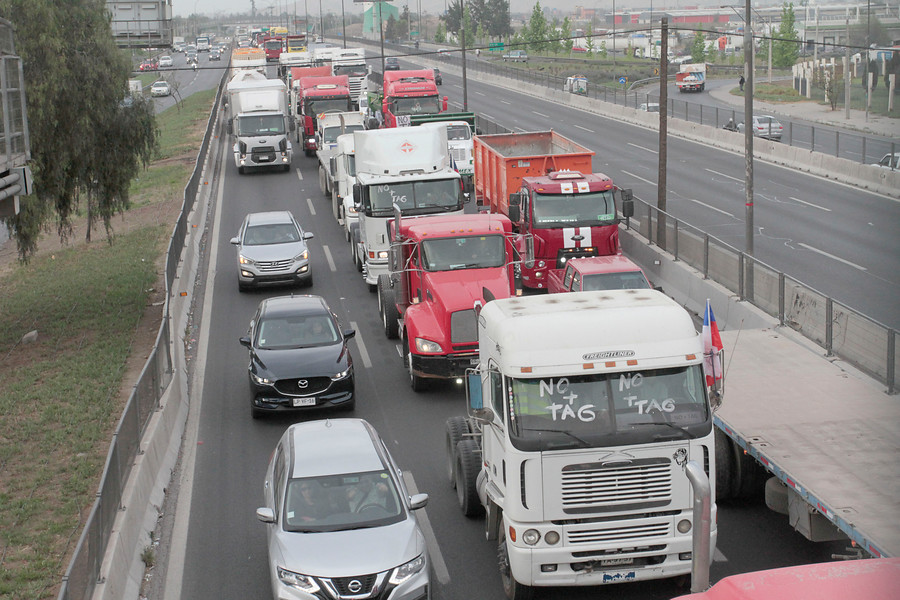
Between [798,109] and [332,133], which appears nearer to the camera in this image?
[332,133]

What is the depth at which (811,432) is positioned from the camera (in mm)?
11375

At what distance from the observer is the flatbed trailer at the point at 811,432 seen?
9305mm

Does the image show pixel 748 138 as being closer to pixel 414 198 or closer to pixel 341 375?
pixel 414 198

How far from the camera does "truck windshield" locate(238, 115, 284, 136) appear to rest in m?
46.1

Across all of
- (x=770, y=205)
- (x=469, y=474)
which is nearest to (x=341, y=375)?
(x=469, y=474)

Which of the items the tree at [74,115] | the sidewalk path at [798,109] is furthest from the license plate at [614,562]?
the sidewalk path at [798,109]

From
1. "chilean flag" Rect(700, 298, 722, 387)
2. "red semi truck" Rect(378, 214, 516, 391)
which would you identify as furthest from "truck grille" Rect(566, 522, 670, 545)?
"red semi truck" Rect(378, 214, 516, 391)

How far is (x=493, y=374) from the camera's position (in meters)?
11.1

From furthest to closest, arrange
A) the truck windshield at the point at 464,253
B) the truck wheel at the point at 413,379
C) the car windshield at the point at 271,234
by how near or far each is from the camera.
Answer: the car windshield at the point at 271,234 → the truck windshield at the point at 464,253 → the truck wheel at the point at 413,379

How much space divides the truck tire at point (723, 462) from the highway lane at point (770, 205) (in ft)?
10.3

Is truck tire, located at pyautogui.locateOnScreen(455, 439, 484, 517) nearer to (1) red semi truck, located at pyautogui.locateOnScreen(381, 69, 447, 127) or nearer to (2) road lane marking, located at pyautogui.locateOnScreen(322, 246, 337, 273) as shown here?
(2) road lane marking, located at pyautogui.locateOnScreen(322, 246, 337, 273)

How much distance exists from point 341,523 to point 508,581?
1.84 metres

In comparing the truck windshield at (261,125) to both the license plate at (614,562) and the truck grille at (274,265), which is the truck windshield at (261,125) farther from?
the license plate at (614,562)

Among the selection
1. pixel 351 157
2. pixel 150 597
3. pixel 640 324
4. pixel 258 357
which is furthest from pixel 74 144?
pixel 640 324
